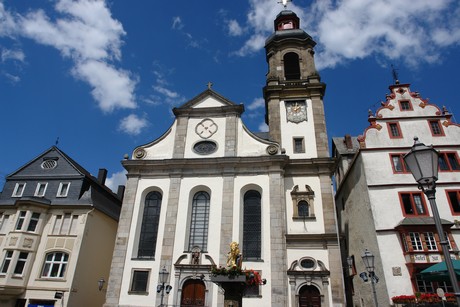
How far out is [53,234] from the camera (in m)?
23.0

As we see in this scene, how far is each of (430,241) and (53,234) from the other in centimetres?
2361

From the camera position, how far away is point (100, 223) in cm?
2509

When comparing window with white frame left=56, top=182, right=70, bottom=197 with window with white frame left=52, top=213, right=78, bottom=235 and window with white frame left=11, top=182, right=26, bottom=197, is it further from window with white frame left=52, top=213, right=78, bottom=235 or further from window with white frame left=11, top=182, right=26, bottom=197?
window with white frame left=11, top=182, right=26, bottom=197

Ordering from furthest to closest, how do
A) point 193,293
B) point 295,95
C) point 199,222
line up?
point 295,95
point 199,222
point 193,293

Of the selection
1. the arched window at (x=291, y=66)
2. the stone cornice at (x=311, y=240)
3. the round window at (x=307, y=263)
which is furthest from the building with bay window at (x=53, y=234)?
the arched window at (x=291, y=66)

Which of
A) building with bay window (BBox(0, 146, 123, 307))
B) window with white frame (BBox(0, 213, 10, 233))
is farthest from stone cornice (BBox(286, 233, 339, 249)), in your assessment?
window with white frame (BBox(0, 213, 10, 233))

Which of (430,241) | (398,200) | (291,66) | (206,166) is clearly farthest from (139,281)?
(291,66)

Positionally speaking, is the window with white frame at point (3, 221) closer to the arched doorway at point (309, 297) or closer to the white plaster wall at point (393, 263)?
the arched doorway at point (309, 297)

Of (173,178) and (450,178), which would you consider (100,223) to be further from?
(450,178)

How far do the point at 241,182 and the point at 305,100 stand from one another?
30.0 feet

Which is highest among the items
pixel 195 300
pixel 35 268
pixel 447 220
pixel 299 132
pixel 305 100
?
pixel 305 100

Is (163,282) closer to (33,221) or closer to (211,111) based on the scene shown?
(33,221)

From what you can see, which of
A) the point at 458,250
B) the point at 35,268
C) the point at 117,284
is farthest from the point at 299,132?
the point at 35,268

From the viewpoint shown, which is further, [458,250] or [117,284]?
[117,284]
